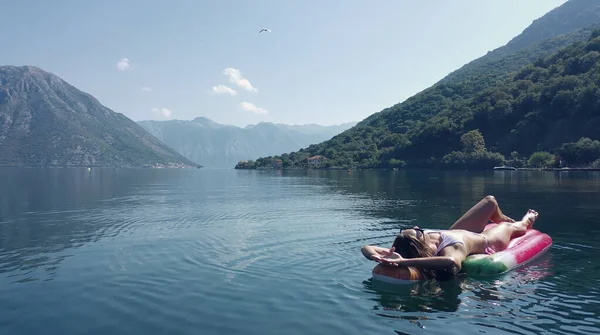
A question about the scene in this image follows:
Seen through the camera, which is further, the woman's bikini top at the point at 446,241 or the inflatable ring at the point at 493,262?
the woman's bikini top at the point at 446,241

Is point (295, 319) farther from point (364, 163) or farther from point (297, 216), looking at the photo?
point (364, 163)

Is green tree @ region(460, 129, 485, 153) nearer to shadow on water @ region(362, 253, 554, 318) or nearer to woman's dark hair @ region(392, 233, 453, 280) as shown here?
shadow on water @ region(362, 253, 554, 318)

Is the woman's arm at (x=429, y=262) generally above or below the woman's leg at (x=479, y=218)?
below

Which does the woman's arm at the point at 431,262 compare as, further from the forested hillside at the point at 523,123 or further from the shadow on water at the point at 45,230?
the forested hillside at the point at 523,123

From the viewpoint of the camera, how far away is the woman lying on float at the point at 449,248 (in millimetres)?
11820

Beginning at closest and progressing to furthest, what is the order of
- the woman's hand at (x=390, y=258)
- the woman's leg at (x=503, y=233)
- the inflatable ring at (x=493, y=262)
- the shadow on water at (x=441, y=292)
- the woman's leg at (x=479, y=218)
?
1. the shadow on water at (x=441, y=292)
2. the woman's hand at (x=390, y=258)
3. the inflatable ring at (x=493, y=262)
4. the woman's leg at (x=503, y=233)
5. the woman's leg at (x=479, y=218)

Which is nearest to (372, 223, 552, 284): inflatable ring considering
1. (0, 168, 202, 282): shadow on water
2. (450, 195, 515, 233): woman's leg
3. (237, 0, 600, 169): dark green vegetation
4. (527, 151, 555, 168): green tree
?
(450, 195, 515, 233): woman's leg

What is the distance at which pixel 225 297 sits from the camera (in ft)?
38.0

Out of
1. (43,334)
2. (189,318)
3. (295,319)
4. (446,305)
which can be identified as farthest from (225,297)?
(446,305)

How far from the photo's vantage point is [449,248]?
12.2m

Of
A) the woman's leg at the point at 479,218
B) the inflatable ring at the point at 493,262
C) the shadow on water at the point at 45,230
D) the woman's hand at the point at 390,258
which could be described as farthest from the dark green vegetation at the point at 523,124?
the woman's hand at the point at 390,258

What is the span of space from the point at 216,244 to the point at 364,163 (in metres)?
166

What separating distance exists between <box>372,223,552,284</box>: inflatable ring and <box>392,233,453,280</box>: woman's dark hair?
34 centimetres

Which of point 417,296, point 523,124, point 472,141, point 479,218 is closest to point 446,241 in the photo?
point 417,296
